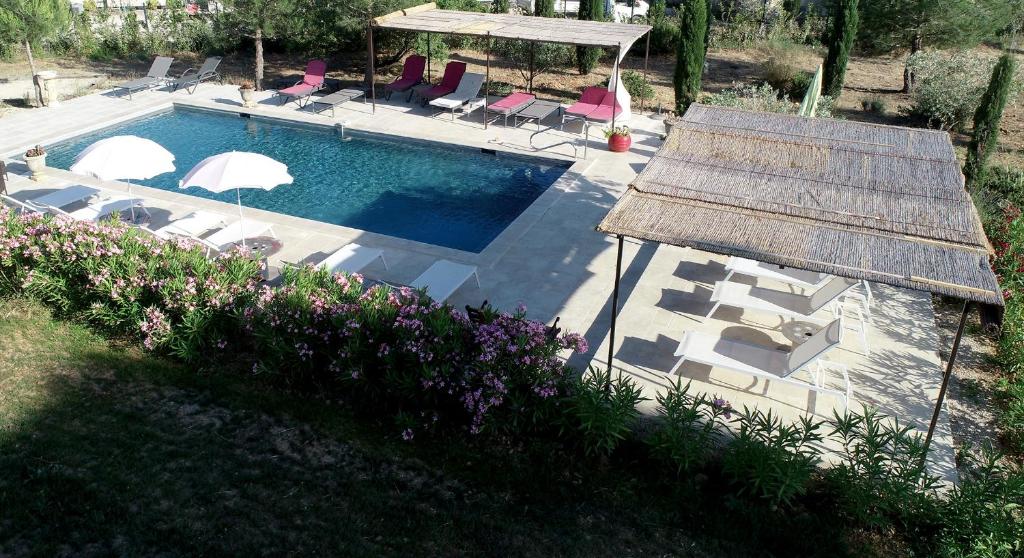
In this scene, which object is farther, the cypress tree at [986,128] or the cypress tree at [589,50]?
the cypress tree at [589,50]

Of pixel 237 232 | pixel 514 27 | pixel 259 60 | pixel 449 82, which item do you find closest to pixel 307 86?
pixel 259 60

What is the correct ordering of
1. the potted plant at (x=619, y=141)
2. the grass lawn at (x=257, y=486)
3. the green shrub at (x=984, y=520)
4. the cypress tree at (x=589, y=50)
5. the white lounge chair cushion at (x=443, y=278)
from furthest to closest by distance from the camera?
the cypress tree at (x=589, y=50) < the potted plant at (x=619, y=141) < the white lounge chair cushion at (x=443, y=278) < the grass lawn at (x=257, y=486) < the green shrub at (x=984, y=520)

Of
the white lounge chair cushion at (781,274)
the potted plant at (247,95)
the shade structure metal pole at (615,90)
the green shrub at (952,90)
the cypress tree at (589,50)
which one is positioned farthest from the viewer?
the cypress tree at (589,50)

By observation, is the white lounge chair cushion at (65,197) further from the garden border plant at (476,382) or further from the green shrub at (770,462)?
the green shrub at (770,462)

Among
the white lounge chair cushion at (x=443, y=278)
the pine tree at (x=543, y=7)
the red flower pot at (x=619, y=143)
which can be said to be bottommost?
the white lounge chair cushion at (x=443, y=278)

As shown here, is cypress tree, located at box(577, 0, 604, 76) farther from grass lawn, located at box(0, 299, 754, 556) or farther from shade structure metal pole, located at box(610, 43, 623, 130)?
grass lawn, located at box(0, 299, 754, 556)

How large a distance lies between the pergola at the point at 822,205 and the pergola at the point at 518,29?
24.1 feet

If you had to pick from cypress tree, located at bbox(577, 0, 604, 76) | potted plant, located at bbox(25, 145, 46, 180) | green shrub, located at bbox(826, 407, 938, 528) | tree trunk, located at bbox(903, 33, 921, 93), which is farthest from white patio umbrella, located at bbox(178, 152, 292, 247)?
tree trunk, located at bbox(903, 33, 921, 93)

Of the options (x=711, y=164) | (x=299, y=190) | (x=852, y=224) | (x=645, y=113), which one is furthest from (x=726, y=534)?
(x=645, y=113)

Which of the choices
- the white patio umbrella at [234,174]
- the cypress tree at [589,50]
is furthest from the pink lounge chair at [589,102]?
the white patio umbrella at [234,174]

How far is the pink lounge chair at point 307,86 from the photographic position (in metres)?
18.3

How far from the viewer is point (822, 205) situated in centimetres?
719

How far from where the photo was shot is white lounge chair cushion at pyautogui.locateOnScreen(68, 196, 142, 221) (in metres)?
11.1

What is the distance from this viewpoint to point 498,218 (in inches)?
512
